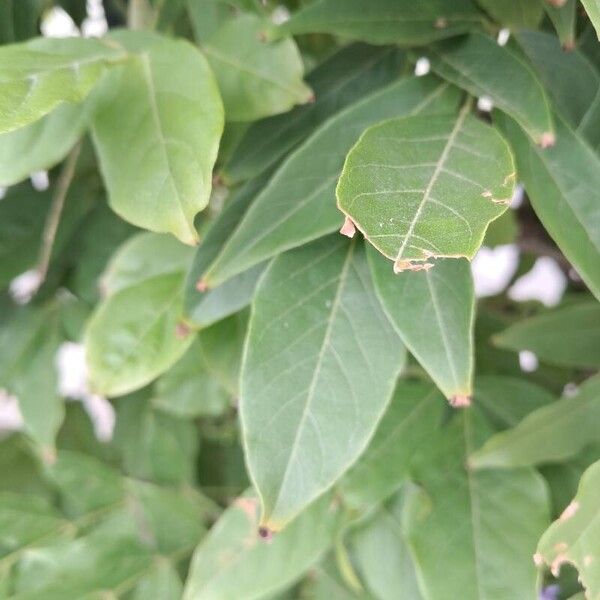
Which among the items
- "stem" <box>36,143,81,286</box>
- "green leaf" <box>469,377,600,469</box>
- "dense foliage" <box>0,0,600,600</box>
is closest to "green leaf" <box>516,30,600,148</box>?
"dense foliage" <box>0,0,600,600</box>

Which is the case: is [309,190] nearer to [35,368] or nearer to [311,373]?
[311,373]

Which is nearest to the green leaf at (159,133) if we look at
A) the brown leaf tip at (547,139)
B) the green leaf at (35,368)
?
the brown leaf tip at (547,139)

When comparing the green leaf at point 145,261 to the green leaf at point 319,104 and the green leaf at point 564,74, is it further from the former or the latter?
the green leaf at point 564,74

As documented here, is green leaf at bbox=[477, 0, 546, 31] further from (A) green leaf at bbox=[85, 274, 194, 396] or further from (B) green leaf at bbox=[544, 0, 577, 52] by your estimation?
(A) green leaf at bbox=[85, 274, 194, 396]

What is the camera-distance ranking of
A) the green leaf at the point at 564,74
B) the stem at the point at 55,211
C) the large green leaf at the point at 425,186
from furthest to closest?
1. the stem at the point at 55,211
2. the green leaf at the point at 564,74
3. the large green leaf at the point at 425,186

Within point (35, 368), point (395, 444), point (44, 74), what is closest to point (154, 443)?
point (35, 368)

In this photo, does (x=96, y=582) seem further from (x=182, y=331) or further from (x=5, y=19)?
(x=5, y=19)

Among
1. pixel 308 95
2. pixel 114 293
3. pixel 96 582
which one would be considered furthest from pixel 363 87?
pixel 96 582
